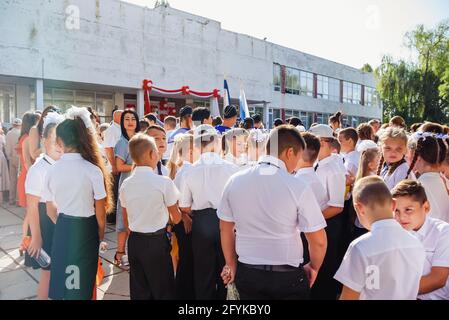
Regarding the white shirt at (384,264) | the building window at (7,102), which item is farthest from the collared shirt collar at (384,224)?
the building window at (7,102)

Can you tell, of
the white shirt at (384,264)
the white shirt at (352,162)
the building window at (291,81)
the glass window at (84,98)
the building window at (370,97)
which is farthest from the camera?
the building window at (370,97)

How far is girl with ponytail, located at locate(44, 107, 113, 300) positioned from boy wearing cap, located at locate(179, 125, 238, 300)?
2.52 ft

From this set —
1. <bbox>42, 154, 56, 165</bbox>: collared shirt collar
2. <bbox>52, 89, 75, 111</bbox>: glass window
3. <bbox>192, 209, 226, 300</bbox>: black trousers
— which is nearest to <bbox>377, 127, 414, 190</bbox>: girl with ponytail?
<bbox>192, 209, 226, 300</bbox>: black trousers

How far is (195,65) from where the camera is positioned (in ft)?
64.0

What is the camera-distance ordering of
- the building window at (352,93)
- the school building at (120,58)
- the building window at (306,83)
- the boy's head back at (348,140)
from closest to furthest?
the boy's head back at (348,140)
the school building at (120,58)
the building window at (306,83)
the building window at (352,93)

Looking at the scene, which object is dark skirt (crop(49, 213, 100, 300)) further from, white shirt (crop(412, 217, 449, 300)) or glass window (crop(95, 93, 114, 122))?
glass window (crop(95, 93, 114, 122))

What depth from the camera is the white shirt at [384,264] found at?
1.75 metres

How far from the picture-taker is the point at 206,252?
10.2 feet

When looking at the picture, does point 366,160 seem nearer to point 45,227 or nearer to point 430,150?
point 430,150

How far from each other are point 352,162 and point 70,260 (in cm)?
361

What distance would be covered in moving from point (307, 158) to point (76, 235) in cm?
206

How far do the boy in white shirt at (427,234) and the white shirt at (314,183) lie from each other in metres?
0.95

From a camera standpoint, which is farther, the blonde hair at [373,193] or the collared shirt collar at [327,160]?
the collared shirt collar at [327,160]

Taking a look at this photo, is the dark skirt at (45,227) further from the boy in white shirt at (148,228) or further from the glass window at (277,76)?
the glass window at (277,76)
